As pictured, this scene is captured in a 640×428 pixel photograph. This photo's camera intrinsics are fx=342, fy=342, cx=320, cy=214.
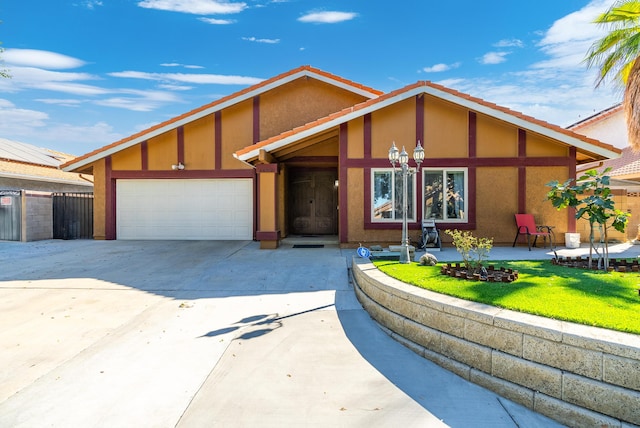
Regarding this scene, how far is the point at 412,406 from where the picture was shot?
106 inches

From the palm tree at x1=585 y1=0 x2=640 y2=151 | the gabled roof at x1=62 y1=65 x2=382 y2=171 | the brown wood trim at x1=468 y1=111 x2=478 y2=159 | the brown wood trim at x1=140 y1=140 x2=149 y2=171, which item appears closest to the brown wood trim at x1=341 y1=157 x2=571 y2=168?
the brown wood trim at x1=468 y1=111 x2=478 y2=159

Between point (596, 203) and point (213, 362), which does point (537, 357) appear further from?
point (596, 203)

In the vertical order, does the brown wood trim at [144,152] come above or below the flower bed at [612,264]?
above

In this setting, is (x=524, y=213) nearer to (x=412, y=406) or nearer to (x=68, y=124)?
(x=412, y=406)

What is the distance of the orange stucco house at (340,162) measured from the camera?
32.2ft

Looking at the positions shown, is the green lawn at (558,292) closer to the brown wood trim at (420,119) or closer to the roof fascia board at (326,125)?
the roof fascia board at (326,125)

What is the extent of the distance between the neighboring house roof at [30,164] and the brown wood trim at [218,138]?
253 inches

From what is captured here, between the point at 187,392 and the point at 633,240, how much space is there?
13.4m

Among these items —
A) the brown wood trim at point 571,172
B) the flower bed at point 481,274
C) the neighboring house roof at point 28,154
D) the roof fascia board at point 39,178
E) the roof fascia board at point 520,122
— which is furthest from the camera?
the neighboring house roof at point 28,154

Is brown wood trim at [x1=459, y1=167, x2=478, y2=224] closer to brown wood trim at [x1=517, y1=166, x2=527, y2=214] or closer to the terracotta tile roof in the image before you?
brown wood trim at [x1=517, y1=166, x2=527, y2=214]

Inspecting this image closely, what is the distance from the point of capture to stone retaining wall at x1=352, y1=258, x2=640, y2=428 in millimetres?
2416

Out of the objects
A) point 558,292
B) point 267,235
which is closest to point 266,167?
point 267,235

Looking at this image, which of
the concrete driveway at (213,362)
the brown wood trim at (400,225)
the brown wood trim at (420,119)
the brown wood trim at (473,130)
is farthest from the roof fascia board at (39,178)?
the brown wood trim at (473,130)

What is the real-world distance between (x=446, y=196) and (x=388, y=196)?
5.70 ft
